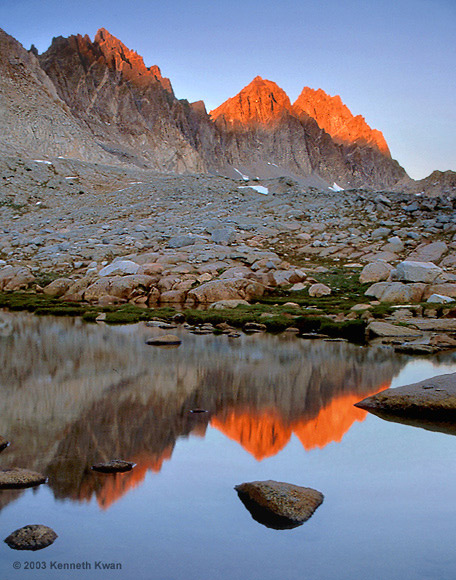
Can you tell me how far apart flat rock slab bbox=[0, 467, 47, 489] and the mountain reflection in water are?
0.13 metres

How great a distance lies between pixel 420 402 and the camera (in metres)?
8.22

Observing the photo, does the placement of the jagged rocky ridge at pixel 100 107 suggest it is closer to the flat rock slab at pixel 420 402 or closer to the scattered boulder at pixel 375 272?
the scattered boulder at pixel 375 272

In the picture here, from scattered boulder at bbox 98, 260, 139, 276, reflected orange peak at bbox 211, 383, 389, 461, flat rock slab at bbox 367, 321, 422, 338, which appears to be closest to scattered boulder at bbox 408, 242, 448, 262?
A: flat rock slab at bbox 367, 321, 422, 338

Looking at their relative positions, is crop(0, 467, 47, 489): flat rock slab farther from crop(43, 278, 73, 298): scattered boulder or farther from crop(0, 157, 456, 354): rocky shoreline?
crop(43, 278, 73, 298): scattered boulder

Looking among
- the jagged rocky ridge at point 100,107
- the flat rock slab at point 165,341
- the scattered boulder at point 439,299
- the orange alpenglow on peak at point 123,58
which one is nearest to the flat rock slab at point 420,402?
the flat rock slab at point 165,341

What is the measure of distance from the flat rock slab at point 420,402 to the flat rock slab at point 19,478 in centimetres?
524

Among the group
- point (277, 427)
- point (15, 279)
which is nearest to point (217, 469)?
point (277, 427)

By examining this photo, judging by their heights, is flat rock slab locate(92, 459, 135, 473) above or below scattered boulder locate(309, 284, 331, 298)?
below

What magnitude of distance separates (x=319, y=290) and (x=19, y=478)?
20803mm

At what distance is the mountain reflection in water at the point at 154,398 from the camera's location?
608cm

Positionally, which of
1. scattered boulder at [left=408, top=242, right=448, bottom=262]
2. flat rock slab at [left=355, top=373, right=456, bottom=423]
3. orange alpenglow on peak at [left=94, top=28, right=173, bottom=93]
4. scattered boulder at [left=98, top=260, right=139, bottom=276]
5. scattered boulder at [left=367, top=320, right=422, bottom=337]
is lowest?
flat rock slab at [left=355, top=373, right=456, bottom=423]

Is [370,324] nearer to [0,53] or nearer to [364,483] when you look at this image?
[364,483]

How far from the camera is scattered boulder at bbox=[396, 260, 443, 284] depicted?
2389 centimetres

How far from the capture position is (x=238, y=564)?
401cm
